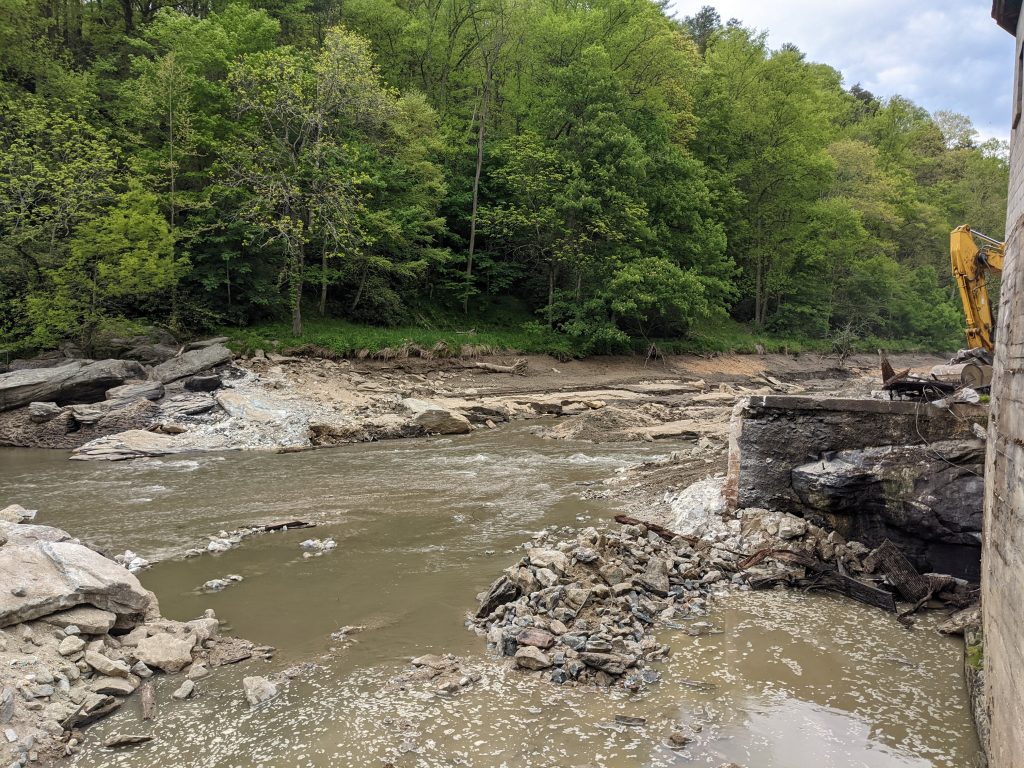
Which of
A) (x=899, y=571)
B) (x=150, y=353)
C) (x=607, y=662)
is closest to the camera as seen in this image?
(x=607, y=662)

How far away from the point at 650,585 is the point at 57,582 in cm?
564

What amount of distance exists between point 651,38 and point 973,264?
24644mm

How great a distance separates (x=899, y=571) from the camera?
722 centimetres

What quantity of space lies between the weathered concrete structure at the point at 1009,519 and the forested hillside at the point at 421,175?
64.3 feet

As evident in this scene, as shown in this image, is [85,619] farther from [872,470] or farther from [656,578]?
[872,470]

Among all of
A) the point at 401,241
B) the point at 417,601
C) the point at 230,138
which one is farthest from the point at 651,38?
the point at 417,601

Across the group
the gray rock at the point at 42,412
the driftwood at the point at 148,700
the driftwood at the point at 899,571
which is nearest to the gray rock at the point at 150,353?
the gray rock at the point at 42,412

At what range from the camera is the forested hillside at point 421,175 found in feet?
68.0

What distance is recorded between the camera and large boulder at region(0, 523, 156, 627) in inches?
208

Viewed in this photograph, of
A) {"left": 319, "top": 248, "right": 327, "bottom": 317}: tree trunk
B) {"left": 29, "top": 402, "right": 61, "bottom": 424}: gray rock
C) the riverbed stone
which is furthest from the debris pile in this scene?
{"left": 319, "top": 248, "right": 327, "bottom": 317}: tree trunk

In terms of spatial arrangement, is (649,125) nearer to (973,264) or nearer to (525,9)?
(525,9)

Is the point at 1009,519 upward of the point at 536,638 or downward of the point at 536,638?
upward

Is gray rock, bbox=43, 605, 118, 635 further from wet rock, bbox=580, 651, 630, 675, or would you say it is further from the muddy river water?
wet rock, bbox=580, 651, 630, 675

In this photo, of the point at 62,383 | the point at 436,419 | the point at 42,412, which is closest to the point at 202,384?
the point at 62,383
